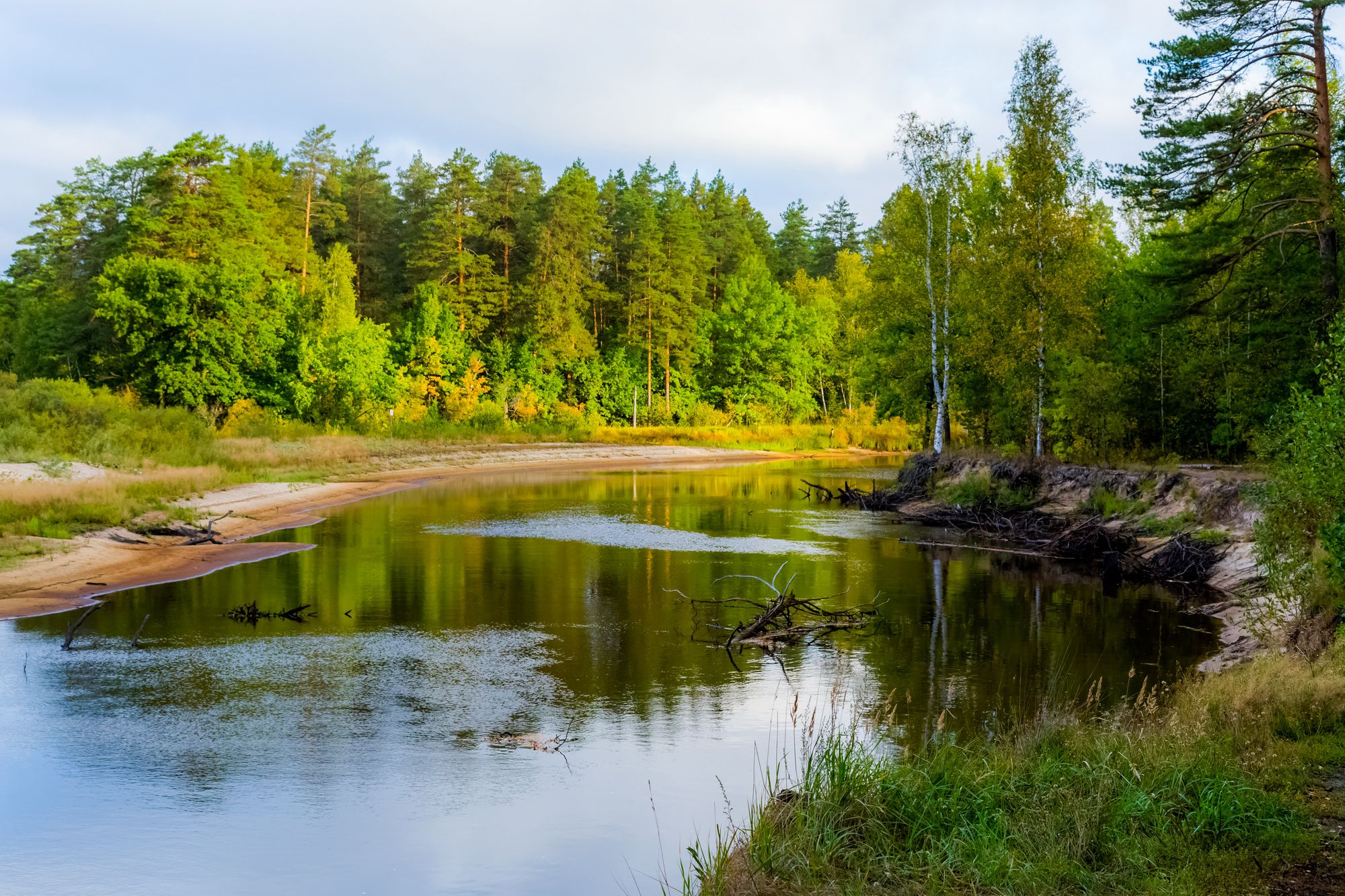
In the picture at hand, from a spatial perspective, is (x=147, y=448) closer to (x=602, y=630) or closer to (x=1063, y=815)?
(x=602, y=630)

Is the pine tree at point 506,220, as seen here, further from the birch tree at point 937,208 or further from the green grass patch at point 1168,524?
the green grass patch at point 1168,524

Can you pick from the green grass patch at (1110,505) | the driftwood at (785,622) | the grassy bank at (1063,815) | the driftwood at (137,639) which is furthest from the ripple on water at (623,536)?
the grassy bank at (1063,815)

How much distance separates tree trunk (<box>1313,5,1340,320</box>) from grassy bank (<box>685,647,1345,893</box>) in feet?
53.0

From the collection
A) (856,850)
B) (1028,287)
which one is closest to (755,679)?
(856,850)

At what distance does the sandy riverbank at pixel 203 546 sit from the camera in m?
19.0

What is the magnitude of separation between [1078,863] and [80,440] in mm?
37259

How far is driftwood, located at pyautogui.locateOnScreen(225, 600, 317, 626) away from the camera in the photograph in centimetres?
1717

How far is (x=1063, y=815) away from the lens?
7.28 metres

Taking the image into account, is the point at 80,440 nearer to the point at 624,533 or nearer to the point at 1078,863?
the point at 624,533

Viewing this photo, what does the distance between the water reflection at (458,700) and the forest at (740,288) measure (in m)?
6.46

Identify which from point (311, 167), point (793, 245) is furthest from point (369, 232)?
point (793, 245)

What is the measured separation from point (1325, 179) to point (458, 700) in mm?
21481

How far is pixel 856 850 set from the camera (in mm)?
7082

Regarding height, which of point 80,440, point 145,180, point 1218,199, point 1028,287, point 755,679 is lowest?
point 755,679
